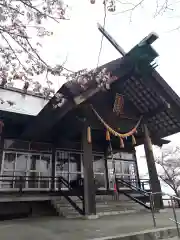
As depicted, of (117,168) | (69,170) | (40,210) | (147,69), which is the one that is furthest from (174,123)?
(40,210)

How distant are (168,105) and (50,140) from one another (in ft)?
→ 19.9

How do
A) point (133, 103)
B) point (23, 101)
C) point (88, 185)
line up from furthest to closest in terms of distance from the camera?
point (23, 101) < point (133, 103) < point (88, 185)

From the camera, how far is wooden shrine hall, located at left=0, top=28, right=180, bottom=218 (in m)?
7.44

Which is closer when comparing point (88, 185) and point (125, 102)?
point (88, 185)

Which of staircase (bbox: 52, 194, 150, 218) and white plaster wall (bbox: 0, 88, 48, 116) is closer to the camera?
staircase (bbox: 52, 194, 150, 218)

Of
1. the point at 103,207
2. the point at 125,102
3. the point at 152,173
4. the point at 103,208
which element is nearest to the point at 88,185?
the point at 103,208

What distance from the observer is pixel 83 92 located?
23.5ft

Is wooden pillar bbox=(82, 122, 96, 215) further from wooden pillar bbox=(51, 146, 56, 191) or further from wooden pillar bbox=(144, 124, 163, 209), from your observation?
wooden pillar bbox=(51, 146, 56, 191)

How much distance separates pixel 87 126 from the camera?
826 cm

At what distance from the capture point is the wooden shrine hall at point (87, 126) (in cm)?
744

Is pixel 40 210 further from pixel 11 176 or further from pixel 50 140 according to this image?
pixel 50 140

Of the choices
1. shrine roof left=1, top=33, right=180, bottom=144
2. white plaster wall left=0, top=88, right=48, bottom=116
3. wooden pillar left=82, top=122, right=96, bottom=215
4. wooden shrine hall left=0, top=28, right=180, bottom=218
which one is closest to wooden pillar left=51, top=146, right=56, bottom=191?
wooden shrine hall left=0, top=28, right=180, bottom=218

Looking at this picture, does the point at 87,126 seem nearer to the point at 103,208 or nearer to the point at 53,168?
the point at 103,208

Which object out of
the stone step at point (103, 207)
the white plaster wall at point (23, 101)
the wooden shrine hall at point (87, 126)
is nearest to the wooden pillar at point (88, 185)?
the wooden shrine hall at point (87, 126)
